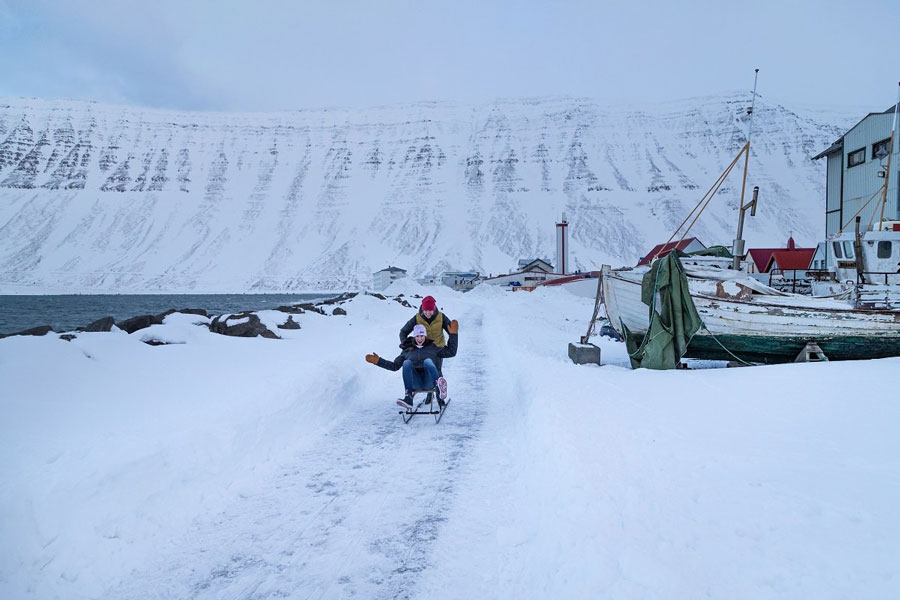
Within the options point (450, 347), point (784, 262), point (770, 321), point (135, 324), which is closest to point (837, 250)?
point (770, 321)

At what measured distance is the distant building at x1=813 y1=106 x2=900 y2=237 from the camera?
29734 millimetres

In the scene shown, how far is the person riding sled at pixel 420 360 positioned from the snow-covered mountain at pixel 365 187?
108613mm

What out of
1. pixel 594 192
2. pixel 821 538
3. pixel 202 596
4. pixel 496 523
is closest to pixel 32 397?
pixel 202 596

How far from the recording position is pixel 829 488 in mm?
3637

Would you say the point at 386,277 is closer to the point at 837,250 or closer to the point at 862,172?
the point at 862,172

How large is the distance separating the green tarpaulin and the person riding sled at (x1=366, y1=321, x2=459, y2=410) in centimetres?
507

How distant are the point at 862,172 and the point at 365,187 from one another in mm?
133886

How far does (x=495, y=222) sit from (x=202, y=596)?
132m

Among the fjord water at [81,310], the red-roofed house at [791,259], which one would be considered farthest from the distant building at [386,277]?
the red-roofed house at [791,259]

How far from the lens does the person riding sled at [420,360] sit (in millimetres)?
7750

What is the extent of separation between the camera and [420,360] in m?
7.89

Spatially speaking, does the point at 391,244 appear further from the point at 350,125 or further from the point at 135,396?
the point at 135,396

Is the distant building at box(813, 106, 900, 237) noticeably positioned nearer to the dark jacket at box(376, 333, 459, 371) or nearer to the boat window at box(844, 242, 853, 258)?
the boat window at box(844, 242, 853, 258)

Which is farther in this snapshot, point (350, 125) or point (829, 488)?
point (350, 125)
